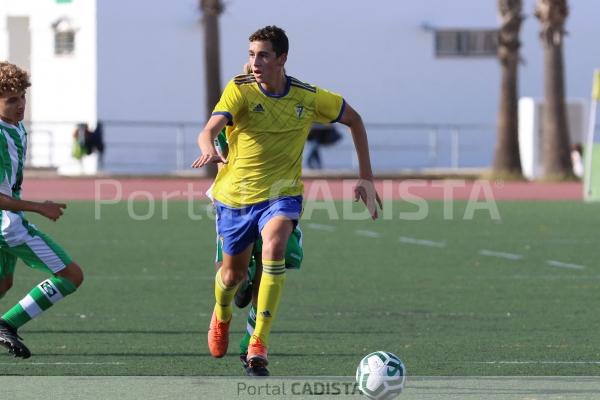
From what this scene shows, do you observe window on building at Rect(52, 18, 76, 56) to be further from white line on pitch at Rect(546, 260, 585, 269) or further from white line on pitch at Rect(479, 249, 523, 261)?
white line on pitch at Rect(546, 260, 585, 269)

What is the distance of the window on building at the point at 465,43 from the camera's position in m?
51.3

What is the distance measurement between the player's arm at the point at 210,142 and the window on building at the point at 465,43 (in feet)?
140

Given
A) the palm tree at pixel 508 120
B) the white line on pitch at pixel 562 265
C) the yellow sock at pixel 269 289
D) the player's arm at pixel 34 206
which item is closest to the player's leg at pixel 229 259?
the yellow sock at pixel 269 289

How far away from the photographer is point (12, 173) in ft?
30.3

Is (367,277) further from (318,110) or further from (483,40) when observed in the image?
(483,40)

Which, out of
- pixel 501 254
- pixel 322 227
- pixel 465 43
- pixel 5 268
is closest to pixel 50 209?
pixel 5 268

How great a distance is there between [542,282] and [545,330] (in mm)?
3741

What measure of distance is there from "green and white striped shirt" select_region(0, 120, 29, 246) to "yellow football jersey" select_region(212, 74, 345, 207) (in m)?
1.27

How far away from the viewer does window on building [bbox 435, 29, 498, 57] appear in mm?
51281

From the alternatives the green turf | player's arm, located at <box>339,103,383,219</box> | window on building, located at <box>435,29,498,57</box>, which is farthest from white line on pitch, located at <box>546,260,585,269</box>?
window on building, located at <box>435,29,498,57</box>

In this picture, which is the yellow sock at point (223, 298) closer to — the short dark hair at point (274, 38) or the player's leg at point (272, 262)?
the player's leg at point (272, 262)

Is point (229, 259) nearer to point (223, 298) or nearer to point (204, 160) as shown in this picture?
point (223, 298)

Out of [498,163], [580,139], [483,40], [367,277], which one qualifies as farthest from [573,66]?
[367,277]

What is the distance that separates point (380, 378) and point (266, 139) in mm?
2089
